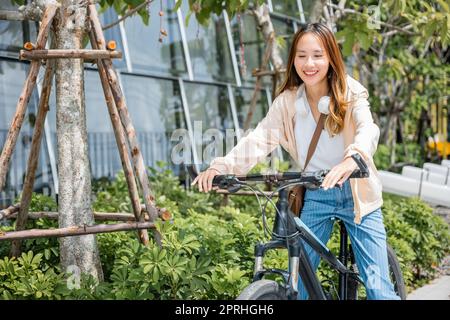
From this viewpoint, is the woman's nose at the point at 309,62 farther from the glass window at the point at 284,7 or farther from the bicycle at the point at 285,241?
the glass window at the point at 284,7

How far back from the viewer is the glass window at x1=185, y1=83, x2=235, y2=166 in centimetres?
982

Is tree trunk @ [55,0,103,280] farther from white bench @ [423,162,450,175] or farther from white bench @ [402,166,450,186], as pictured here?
white bench @ [423,162,450,175]

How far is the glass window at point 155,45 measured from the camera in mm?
8820

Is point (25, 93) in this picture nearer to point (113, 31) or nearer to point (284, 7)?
point (113, 31)

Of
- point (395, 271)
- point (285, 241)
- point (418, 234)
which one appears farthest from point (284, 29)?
point (285, 241)

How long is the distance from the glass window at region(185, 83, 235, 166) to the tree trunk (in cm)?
513

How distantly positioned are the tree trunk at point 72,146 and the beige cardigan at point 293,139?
1322 mm

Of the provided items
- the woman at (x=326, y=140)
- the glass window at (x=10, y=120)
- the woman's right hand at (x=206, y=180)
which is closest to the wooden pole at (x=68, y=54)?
the woman at (x=326, y=140)

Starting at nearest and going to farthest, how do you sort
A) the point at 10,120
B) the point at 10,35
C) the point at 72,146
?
1. the point at 72,146
2. the point at 10,120
3. the point at 10,35

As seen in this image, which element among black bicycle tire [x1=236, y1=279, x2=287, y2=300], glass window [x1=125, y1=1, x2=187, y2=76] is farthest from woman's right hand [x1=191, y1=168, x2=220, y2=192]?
glass window [x1=125, y1=1, x2=187, y2=76]

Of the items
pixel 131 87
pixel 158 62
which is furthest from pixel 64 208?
pixel 158 62

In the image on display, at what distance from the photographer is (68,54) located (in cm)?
394

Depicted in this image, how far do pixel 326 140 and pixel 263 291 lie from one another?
887 millimetres

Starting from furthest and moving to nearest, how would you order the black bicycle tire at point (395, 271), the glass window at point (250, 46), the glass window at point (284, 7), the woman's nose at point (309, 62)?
the glass window at point (284, 7)
the glass window at point (250, 46)
the black bicycle tire at point (395, 271)
the woman's nose at point (309, 62)
